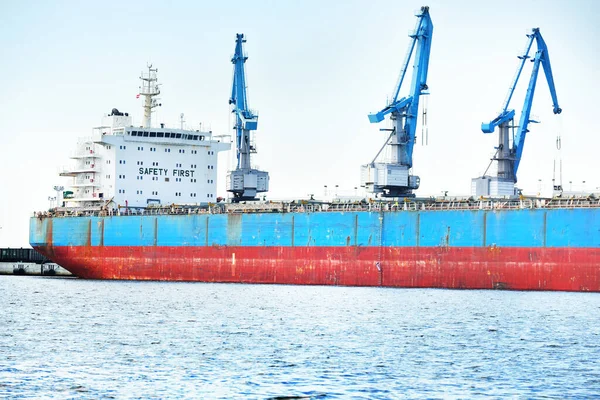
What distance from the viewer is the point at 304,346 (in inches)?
902

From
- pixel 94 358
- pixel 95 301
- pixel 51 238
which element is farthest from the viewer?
pixel 51 238

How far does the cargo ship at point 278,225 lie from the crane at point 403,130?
0.22 feet

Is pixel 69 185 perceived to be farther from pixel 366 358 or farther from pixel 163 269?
pixel 366 358

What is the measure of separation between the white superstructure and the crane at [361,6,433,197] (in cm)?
1094

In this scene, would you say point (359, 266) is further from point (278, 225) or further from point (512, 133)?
point (512, 133)

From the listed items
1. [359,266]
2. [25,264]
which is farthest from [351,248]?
[25,264]

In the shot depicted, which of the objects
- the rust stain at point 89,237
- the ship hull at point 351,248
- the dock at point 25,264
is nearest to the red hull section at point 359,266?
the ship hull at point 351,248

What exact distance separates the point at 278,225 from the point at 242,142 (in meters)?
9.73

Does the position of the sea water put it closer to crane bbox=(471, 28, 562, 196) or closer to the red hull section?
the red hull section

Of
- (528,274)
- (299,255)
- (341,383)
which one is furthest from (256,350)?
(299,255)

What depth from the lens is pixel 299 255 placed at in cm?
4172

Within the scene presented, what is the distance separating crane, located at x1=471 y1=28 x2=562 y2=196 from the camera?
150 ft

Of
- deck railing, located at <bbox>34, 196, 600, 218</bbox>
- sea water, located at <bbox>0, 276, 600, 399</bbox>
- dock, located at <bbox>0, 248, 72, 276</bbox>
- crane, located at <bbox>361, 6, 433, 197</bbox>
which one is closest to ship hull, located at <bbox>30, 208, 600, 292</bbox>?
deck railing, located at <bbox>34, 196, 600, 218</bbox>

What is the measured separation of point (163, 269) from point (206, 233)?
2973 millimetres
